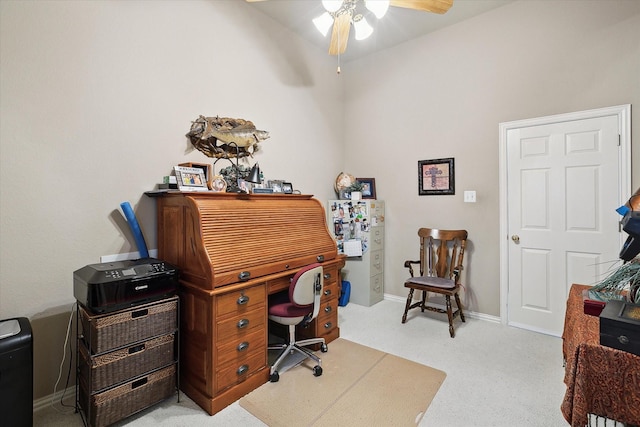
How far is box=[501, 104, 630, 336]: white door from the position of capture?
2584 mm

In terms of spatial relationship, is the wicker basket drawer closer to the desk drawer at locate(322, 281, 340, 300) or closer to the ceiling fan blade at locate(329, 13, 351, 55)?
the desk drawer at locate(322, 281, 340, 300)

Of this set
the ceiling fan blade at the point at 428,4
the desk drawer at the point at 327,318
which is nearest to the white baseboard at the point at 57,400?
the desk drawer at the point at 327,318

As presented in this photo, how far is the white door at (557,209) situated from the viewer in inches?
102

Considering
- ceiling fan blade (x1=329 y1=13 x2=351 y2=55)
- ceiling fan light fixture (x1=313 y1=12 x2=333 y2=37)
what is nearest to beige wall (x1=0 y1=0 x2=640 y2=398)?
ceiling fan blade (x1=329 y1=13 x2=351 y2=55)

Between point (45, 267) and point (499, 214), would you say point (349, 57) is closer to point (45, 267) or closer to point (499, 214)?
point (499, 214)

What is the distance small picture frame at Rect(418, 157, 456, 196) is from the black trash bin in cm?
360

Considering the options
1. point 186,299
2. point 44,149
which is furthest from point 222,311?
point 44,149

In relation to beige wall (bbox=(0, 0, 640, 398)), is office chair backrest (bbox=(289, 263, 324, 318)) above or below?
below

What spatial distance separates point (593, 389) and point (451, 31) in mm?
3571

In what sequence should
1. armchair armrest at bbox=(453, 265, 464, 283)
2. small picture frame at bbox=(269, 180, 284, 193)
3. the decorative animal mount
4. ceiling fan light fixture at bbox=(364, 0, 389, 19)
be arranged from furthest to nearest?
armchair armrest at bbox=(453, 265, 464, 283)
small picture frame at bbox=(269, 180, 284, 193)
the decorative animal mount
ceiling fan light fixture at bbox=(364, 0, 389, 19)

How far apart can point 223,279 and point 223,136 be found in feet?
4.54

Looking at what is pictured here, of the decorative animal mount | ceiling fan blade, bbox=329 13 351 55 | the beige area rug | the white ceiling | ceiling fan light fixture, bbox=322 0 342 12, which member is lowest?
the beige area rug

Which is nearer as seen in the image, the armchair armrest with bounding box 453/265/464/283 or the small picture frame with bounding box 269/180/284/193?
the small picture frame with bounding box 269/180/284/193

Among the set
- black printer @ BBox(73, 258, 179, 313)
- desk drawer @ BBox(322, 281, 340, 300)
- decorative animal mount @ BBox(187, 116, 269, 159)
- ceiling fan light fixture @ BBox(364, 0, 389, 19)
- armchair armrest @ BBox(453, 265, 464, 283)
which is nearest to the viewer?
black printer @ BBox(73, 258, 179, 313)
